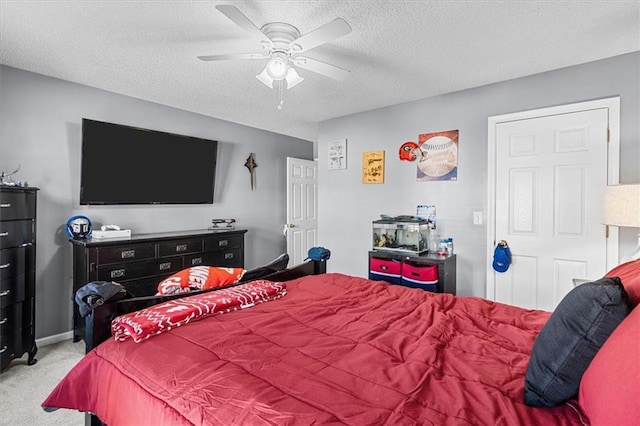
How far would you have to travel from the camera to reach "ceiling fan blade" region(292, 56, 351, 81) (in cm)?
210

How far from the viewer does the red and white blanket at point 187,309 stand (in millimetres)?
1318

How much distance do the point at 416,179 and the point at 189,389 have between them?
3128 millimetres

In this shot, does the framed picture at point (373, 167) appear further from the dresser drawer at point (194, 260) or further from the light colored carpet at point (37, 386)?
the light colored carpet at point (37, 386)

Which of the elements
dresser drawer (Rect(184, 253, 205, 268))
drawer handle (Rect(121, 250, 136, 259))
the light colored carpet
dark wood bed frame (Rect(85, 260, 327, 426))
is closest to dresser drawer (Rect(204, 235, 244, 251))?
dresser drawer (Rect(184, 253, 205, 268))

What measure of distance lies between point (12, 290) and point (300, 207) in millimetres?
3478

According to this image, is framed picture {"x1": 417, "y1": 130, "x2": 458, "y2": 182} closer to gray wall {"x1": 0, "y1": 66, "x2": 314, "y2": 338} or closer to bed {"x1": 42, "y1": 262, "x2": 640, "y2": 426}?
bed {"x1": 42, "y1": 262, "x2": 640, "y2": 426}

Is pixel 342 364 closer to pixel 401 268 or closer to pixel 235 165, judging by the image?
A: pixel 401 268

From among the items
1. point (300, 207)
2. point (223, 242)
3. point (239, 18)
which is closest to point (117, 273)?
point (223, 242)

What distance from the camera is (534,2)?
1.85 m

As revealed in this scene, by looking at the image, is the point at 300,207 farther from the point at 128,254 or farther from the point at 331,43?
the point at 331,43

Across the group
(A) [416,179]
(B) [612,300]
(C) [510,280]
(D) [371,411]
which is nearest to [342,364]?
(D) [371,411]

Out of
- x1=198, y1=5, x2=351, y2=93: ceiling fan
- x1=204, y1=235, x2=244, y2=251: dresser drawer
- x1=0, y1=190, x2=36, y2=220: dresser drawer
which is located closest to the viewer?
x1=198, y1=5, x2=351, y2=93: ceiling fan

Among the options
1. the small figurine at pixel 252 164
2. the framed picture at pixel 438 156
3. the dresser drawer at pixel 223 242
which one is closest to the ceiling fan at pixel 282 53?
the framed picture at pixel 438 156

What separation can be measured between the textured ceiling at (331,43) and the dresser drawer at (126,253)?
1558mm
